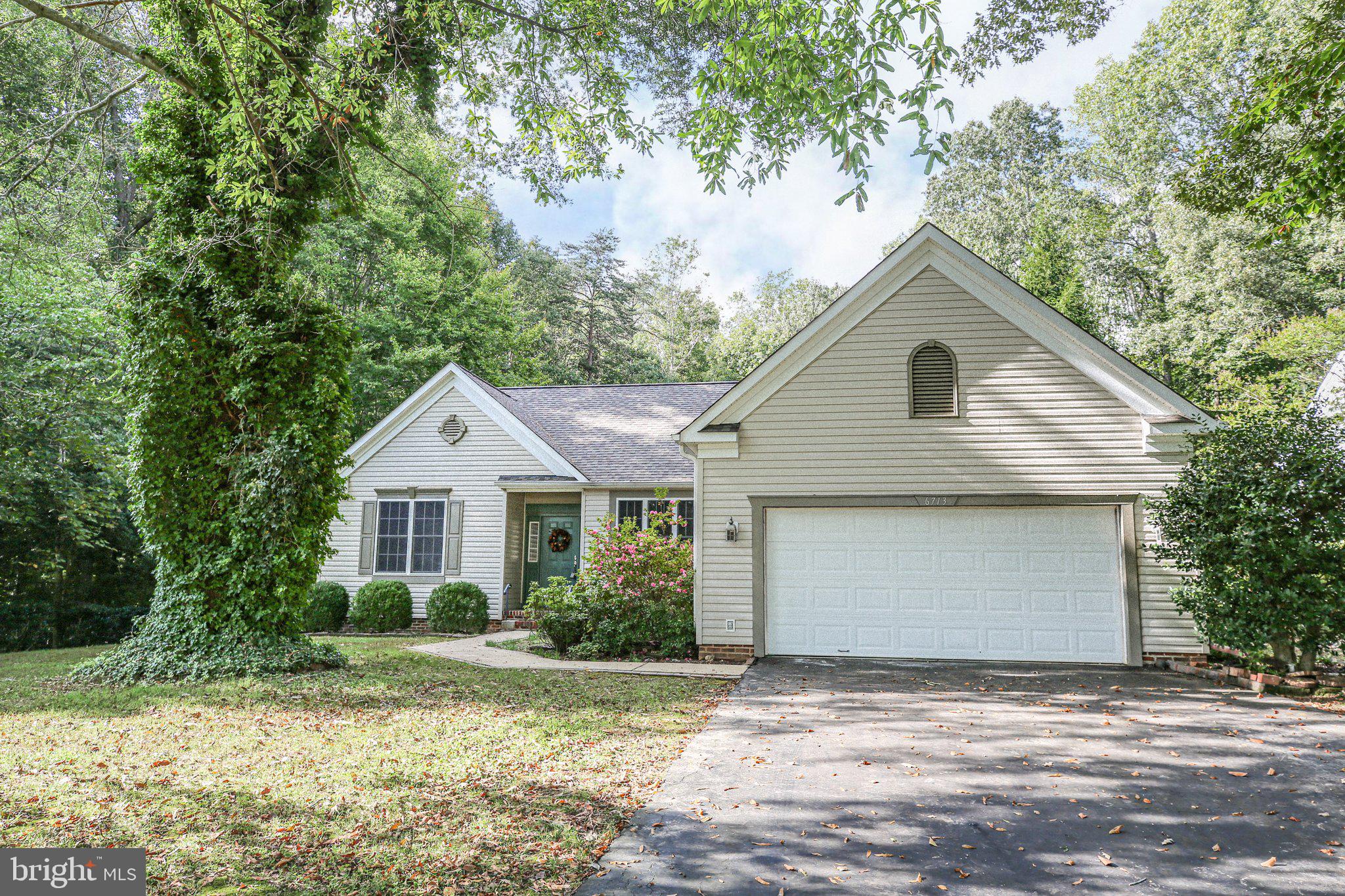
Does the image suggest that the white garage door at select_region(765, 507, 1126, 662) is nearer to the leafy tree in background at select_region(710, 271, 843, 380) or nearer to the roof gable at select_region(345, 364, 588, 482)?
the roof gable at select_region(345, 364, 588, 482)

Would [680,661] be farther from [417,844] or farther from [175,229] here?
[175,229]

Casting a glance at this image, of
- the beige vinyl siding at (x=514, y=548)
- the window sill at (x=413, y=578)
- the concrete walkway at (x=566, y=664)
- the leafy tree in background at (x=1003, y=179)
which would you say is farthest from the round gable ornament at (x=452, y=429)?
the leafy tree in background at (x=1003, y=179)

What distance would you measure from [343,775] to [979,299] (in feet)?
30.1

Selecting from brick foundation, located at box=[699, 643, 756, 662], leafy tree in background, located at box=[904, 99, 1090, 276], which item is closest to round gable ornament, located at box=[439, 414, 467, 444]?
brick foundation, located at box=[699, 643, 756, 662]

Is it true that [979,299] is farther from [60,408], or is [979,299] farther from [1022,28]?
[60,408]

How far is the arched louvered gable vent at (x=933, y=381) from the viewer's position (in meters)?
10.0

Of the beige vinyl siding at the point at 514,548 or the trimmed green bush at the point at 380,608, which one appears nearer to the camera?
the trimmed green bush at the point at 380,608

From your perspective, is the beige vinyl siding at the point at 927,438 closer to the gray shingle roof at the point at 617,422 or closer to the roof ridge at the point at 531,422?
the gray shingle roof at the point at 617,422

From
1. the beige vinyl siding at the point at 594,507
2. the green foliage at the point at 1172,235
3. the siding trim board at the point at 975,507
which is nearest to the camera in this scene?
the siding trim board at the point at 975,507

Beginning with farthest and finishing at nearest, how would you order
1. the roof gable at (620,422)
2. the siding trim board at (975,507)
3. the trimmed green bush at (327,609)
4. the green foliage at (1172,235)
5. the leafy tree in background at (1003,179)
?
the leafy tree in background at (1003,179) → the green foliage at (1172,235) → the roof gable at (620,422) → the trimmed green bush at (327,609) → the siding trim board at (975,507)

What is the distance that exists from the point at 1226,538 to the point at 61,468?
17522mm

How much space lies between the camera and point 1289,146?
9.03 metres

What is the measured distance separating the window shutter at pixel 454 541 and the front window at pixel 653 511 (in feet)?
10.9
